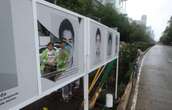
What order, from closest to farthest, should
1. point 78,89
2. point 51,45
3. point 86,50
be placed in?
point 51,45, point 86,50, point 78,89

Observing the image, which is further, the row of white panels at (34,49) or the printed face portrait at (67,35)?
the printed face portrait at (67,35)

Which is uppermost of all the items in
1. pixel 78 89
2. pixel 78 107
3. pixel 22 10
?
pixel 22 10

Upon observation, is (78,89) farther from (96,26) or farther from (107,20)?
(107,20)

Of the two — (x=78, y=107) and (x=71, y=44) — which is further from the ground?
(x=71, y=44)

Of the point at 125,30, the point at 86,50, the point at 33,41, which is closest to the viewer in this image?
the point at 33,41

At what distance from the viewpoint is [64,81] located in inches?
88.8

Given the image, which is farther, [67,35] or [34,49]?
[67,35]

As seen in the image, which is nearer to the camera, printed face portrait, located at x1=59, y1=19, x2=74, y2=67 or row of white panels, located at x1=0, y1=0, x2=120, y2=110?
row of white panels, located at x1=0, y1=0, x2=120, y2=110

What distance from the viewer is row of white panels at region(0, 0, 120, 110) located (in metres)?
1.39

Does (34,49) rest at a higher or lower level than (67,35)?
lower

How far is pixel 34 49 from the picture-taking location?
165 centimetres

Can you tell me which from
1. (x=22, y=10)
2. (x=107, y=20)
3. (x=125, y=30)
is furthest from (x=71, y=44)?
(x=125, y=30)

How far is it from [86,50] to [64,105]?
44.5 inches

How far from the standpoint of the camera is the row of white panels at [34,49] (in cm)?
139
